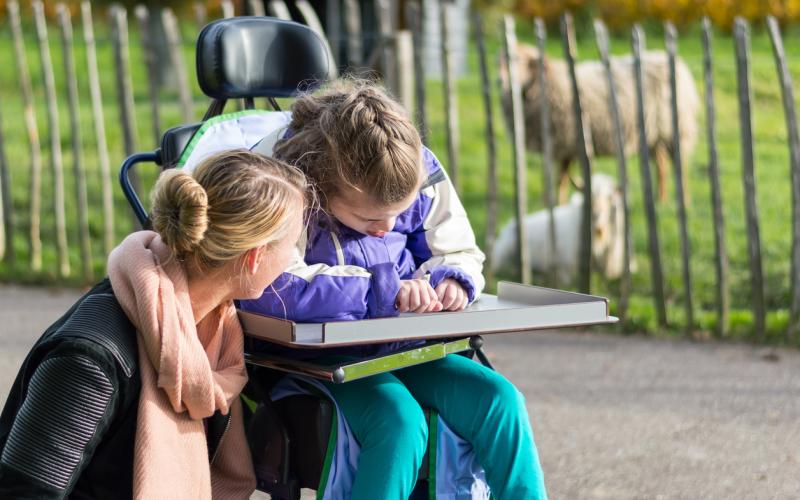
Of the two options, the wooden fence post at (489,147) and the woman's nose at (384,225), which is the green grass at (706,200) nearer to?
the wooden fence post at (489,147)

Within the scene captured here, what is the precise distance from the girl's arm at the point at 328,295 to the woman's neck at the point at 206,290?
169mm

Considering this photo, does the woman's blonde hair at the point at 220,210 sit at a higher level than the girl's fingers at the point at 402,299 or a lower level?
higher

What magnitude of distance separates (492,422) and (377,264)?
1.51 feet

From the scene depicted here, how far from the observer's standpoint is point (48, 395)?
2.22 m

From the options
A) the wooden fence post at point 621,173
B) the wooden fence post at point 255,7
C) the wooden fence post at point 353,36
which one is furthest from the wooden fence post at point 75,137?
the wooden fence post at point 621,173

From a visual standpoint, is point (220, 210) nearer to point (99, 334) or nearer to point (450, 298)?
point (99, 334)

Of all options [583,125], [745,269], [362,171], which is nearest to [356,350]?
[362,171]

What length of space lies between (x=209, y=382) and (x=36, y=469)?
395mm

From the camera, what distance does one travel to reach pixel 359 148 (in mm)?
2770

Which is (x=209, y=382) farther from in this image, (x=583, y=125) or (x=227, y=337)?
(x=583, y=125)

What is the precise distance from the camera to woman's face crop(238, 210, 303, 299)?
8.20ft

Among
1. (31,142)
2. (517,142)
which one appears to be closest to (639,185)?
(517,142)

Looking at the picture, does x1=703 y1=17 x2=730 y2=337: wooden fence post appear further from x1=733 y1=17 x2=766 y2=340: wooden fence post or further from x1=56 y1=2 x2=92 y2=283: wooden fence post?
x1=56 y1=2 x2=92 y2=283: wooden fence post

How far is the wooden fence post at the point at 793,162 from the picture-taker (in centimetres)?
568
